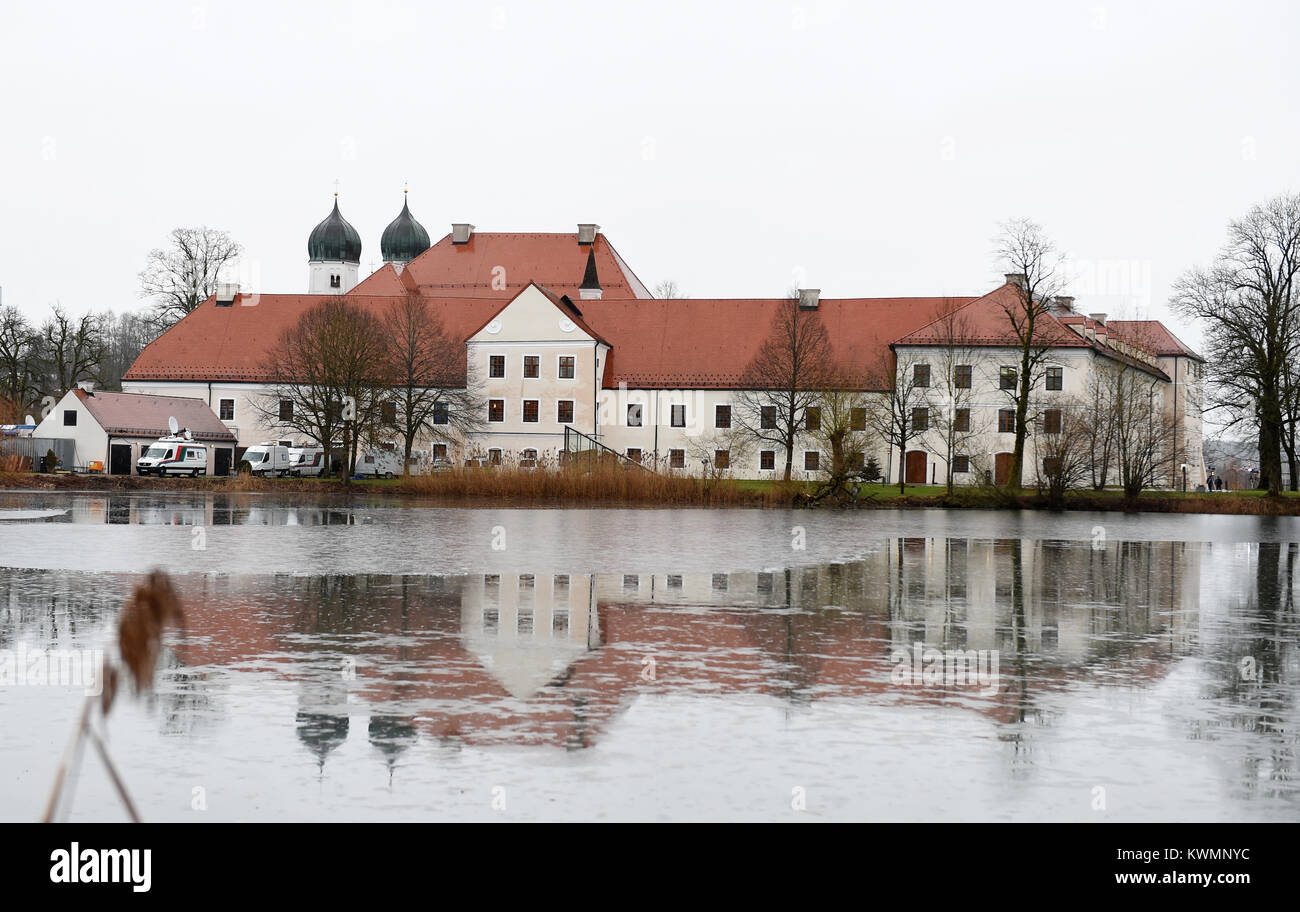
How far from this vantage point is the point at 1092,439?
53.9 metres

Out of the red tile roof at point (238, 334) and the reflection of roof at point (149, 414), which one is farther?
the red tile roof at point (238, 334)

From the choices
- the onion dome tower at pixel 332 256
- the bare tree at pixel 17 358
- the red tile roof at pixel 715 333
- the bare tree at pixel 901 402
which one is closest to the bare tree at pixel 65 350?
the bare tree at pixel 17 358

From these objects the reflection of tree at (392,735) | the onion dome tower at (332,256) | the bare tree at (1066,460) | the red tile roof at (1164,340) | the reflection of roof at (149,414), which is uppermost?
the onion dome tower at (332,256)

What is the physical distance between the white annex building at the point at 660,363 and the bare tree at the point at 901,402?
25 centimetres

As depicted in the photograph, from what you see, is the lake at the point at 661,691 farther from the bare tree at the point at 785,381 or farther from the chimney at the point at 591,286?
the chimney at the point at 591,286

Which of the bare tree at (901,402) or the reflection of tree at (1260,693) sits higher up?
the bare tree at (901,402)

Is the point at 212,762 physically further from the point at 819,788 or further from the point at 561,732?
the point at 819,788

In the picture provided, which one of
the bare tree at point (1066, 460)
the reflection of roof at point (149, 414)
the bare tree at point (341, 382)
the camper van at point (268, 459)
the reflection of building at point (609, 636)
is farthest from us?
the camper van at point (268, 459)

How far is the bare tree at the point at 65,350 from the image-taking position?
82.4 meters

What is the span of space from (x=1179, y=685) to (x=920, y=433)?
6154 cm

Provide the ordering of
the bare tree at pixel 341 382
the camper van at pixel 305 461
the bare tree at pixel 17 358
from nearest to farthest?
1. the bare tree at pixel 341 382
2. the camper van at pixel 305 461
3. the bare tree at pixel 17 358

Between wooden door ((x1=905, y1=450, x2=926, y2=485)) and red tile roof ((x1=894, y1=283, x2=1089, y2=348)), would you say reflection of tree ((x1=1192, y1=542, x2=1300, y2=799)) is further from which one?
wooden door ((x1=905, y1=450, x2=926, y2=485))

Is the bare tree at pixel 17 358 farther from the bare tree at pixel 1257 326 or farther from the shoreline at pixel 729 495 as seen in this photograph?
the bare tree at pixel 1257 326
